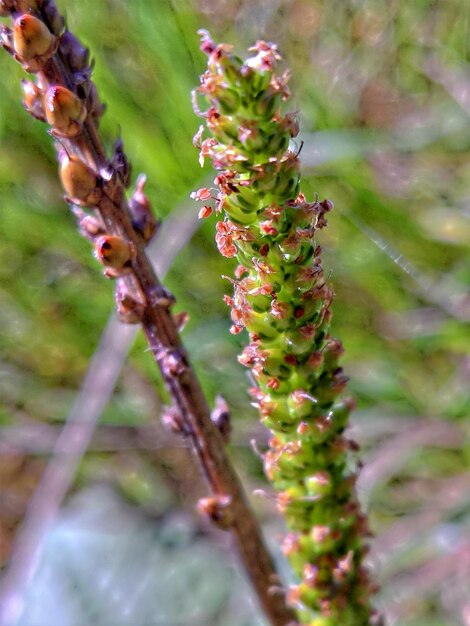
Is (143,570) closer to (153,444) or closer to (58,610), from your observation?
(58,610)

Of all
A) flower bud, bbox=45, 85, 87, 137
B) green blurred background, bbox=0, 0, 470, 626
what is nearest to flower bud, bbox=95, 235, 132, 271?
flower bud, bbox=45, 85, 87, 137

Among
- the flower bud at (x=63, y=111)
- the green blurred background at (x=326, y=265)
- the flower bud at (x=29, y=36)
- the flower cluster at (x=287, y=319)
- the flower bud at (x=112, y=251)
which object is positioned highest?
the green blurred background at (x=326, y=265)

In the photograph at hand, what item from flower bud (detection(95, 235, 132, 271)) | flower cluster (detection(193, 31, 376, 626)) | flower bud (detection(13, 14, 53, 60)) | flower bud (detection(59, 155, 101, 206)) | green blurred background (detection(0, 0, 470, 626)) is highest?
green blurred background (detection(0, 0, 470, 626))

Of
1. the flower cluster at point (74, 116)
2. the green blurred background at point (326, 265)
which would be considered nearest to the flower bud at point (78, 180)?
the flower cluster at point (74, 116)

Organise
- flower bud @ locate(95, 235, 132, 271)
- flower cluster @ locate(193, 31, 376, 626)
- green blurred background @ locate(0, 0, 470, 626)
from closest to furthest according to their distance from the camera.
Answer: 1. flower cluster @ locate(193, 31, 376, 626)
2. flower bud @ locate(95, 235, 132, 271)
3. green blurred background @ locate(0, 0, 470, 626)

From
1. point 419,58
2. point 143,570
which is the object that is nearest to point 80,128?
point 143,570

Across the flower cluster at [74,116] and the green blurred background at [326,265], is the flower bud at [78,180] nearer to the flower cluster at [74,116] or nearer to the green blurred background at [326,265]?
the flower cluster at [74,116]

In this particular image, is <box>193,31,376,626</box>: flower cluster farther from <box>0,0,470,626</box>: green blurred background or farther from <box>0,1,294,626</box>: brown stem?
<box>0,0,470,626</box>: green blurred background

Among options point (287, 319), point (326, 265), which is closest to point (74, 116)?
point (287, 319)
